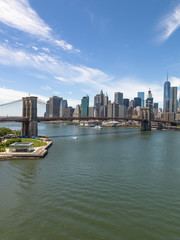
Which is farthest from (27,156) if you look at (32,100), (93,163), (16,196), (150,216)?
(32,100)

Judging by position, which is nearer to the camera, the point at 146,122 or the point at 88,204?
the point at 88,204

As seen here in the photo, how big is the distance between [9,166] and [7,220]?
15.2 metres

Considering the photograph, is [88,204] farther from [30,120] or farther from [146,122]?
[146,122]

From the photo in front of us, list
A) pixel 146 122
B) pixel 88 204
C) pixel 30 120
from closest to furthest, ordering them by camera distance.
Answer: pixel 88 204
pixel 30 120
pixel 146 122

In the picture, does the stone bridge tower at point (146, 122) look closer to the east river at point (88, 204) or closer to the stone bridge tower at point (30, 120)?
the stone bridge tower at point (30, 120)

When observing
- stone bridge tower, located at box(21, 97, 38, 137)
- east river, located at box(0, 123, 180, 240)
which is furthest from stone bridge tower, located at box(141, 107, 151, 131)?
east river, located at box(0, 123, 180, 240)

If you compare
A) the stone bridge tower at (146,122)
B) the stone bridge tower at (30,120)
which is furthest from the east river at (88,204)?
the stone bridge tower at (146,122)

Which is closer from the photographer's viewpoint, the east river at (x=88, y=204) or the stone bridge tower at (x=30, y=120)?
the east river at (x=88, y=204)

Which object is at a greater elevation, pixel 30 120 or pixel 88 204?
pixel 30 120

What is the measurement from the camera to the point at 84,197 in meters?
17.0

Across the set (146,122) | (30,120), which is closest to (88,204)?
(30,120)

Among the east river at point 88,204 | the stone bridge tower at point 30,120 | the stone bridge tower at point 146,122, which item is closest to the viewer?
the east river at point 88,204

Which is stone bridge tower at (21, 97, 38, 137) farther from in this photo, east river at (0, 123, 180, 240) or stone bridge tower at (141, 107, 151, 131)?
stone bridge tower at (141, 107, 151, 131)

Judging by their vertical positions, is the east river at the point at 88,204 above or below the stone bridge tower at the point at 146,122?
below
